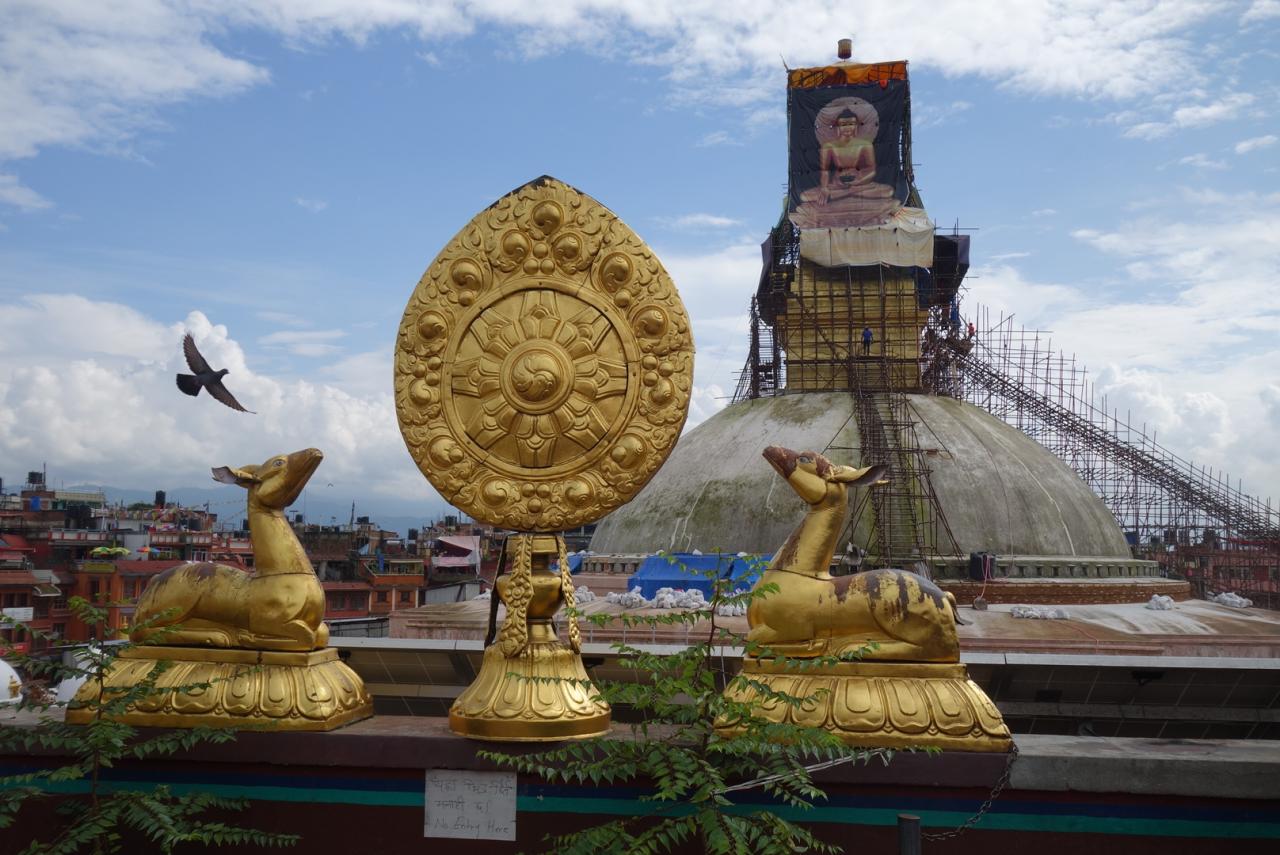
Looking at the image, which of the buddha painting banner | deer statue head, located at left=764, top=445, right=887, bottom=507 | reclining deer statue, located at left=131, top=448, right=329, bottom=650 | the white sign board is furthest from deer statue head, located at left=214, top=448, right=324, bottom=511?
the buddha painting banner

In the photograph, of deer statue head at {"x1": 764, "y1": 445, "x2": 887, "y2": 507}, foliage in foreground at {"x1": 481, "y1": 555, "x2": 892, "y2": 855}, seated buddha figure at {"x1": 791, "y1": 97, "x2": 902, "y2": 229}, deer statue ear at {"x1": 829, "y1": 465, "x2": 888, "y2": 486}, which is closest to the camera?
foliage in foreground at {"x1": 481, "y1": 555, "x2": 892, "y2": 855}

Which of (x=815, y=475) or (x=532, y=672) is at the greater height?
(x=815, y=475)

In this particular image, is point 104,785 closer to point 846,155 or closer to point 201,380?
point 201,380

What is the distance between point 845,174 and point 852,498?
10131mm

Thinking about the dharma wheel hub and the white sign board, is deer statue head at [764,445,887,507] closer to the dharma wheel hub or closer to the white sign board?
the dharma wheel hub

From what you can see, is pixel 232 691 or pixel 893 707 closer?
pixel 893 707

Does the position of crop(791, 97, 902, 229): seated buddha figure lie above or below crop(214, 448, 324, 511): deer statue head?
above

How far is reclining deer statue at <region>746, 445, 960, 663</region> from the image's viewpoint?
523cm

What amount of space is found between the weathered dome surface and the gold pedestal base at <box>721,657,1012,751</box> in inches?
591

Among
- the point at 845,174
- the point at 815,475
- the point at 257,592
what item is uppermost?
the point at 845,174

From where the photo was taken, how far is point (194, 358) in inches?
243

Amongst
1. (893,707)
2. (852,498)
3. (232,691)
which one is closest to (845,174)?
(852,498)

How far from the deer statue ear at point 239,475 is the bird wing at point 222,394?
0.46 meters

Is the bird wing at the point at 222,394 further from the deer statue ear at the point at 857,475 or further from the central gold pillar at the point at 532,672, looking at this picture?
the deer statue ear at the point at 857,475
